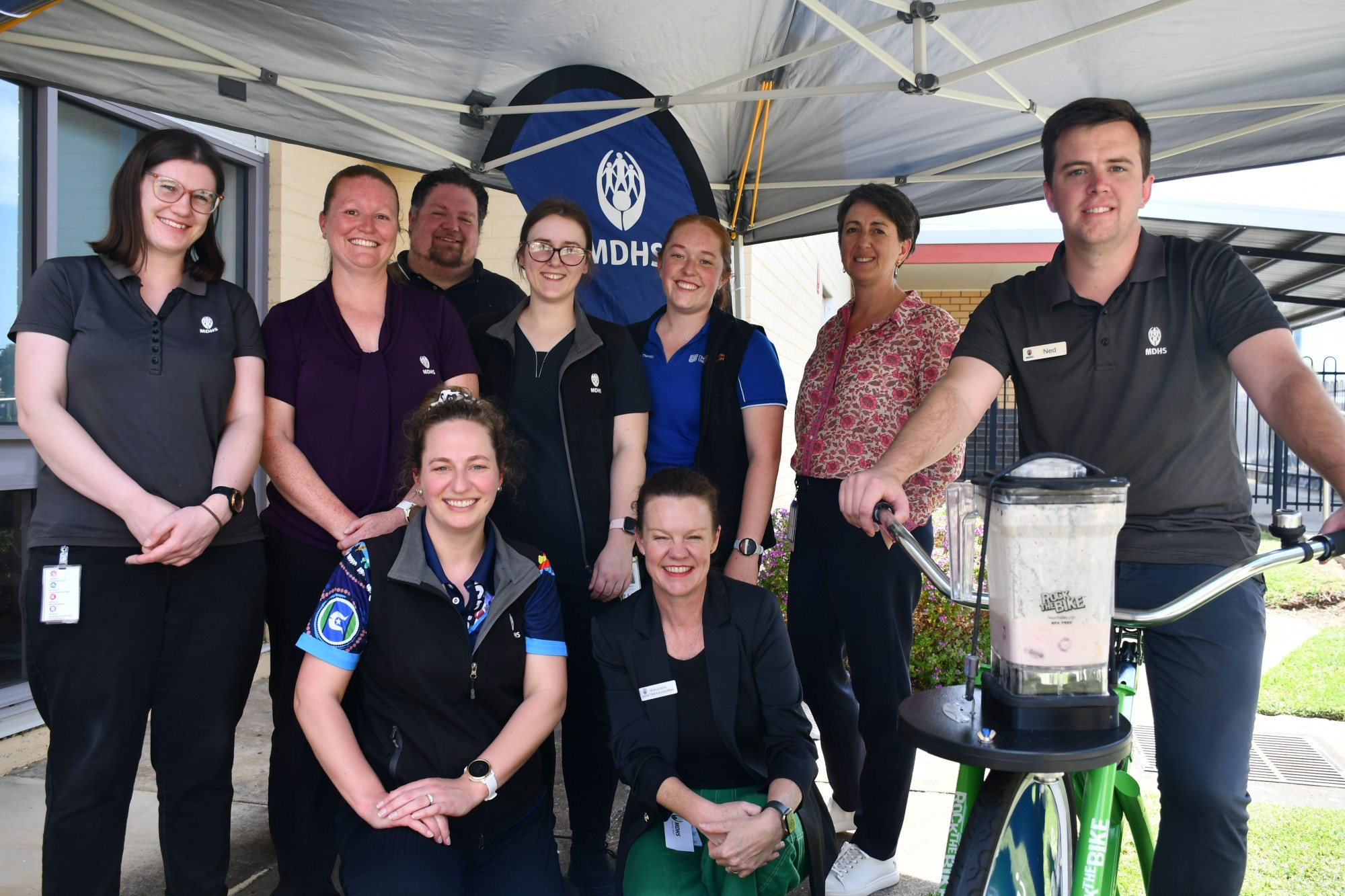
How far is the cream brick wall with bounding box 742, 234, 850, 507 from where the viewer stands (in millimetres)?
7535

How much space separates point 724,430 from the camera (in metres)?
2.98

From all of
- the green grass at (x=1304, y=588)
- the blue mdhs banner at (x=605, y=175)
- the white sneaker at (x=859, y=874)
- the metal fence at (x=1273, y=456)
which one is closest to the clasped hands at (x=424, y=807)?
the white sneaker at (x=859, y=874)

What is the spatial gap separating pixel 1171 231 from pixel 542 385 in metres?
9.85

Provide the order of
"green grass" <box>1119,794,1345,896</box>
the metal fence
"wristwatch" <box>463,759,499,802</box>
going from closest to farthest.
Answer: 1. "wristwatch" <box>463,759,499,802</box>
2. "green grass" <box>1119,794,1345,896</box>
3. the metal fence

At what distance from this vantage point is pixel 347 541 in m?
2.49

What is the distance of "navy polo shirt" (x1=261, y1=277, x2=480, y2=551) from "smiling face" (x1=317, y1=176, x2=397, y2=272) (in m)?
0.13

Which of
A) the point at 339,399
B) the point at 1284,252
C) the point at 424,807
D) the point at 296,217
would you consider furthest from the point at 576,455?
the point at 1284,252

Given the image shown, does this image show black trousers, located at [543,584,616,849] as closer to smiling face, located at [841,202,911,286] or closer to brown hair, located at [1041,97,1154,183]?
smiling face, located at [841,202,911,286]

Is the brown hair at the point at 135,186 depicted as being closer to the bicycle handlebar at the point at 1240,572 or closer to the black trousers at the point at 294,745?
the black trousers at the point at 294,745

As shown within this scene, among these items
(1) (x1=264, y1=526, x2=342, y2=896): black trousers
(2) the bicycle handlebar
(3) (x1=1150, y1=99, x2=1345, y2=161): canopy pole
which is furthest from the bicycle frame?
(3) (x1=1150, y1=99, x2=1345, y2=161): canopy pole

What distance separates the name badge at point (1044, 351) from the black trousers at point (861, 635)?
2.56ft

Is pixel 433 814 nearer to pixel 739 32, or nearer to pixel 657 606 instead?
pixel 657 606

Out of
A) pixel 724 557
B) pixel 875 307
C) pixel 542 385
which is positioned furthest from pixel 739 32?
pixel 724 557

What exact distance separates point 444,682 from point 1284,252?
10.4 m
